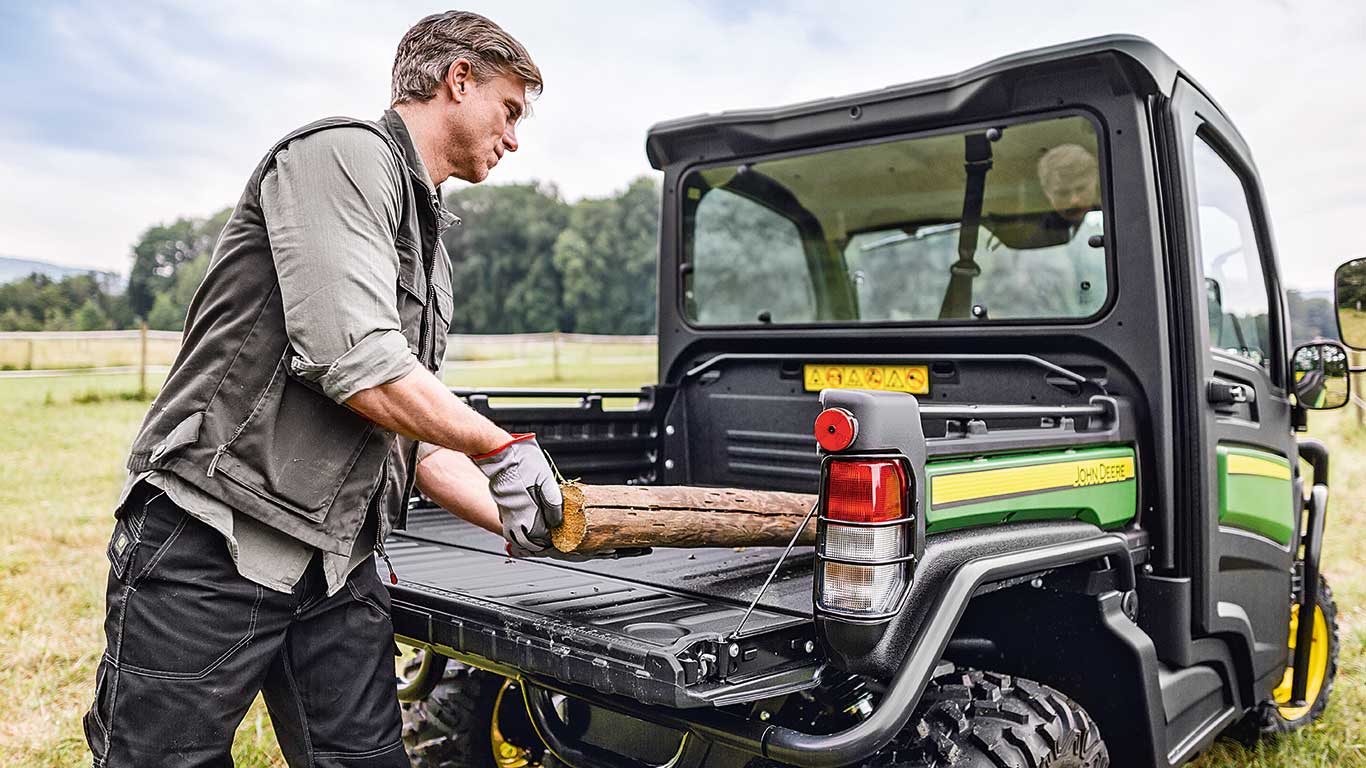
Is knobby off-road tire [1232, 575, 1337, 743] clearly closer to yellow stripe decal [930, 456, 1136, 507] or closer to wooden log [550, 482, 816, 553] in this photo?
yellow stripe decal [930, 456, 1136, 507]

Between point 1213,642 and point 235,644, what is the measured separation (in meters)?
2.65

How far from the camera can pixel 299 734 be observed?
93.5 inches

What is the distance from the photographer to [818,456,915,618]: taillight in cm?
205

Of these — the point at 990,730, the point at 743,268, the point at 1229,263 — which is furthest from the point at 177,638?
the point at 1229,263

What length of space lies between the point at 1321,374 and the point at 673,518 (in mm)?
2596

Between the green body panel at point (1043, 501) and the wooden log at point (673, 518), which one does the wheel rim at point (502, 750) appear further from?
the green body panel at point (1043, 501)

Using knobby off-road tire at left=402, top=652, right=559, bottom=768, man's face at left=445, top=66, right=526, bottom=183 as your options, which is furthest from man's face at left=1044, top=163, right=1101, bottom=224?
knobby off-road tire at left=402, top=652, right=559, bottom=768

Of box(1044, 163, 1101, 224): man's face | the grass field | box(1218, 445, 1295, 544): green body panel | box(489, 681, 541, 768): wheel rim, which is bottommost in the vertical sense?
the grass field

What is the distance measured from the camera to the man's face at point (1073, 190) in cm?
322

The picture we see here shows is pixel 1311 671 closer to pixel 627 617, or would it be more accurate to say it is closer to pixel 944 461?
pixel 944 461

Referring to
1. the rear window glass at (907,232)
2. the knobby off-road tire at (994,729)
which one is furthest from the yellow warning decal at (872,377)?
the knobby off-road tire at (994,729)

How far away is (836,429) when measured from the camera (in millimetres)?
2061

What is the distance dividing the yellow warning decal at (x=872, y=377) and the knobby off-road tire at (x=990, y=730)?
115cm

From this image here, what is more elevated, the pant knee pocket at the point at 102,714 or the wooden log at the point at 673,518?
the wooden log at the point at 673,518
